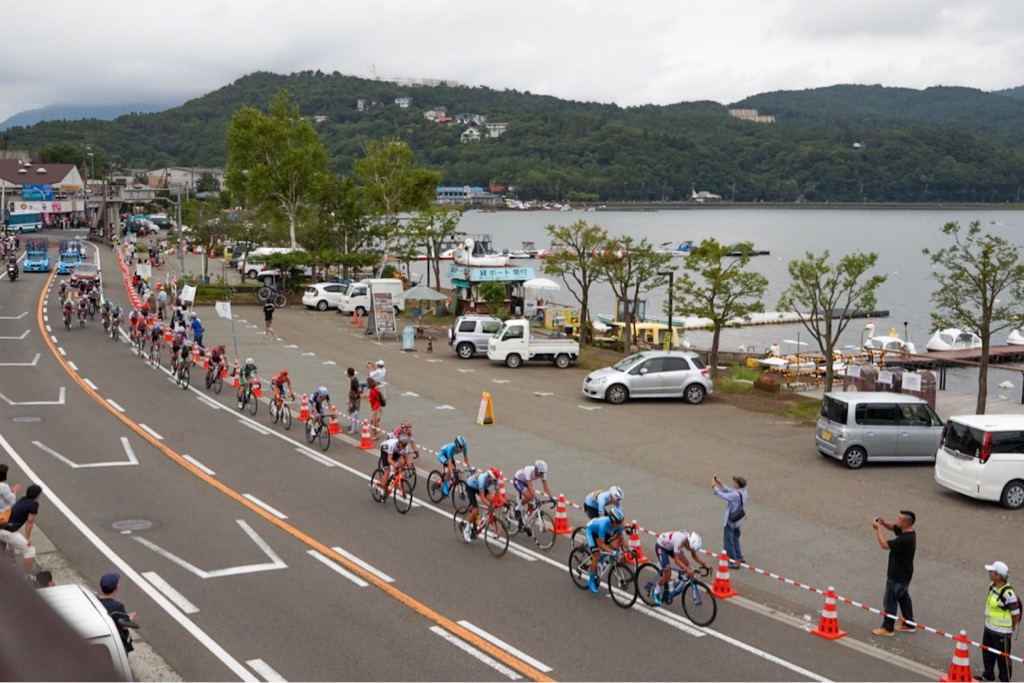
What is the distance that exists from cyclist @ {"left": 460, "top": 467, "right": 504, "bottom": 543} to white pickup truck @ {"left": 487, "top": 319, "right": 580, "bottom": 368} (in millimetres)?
20507

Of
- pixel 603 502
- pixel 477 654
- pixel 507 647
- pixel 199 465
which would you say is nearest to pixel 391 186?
pixel 199 465

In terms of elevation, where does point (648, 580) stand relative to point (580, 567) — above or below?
below

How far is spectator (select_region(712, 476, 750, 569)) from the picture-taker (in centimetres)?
1501

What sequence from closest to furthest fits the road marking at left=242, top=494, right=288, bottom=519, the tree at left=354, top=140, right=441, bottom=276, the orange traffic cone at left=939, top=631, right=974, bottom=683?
the orange traffic cone at left=939, top=631, right=974, bottom=683
the road marking at left=242, top=494, right=288, bottom=519
the tree at left=354, top=140, right=441, bottom=276

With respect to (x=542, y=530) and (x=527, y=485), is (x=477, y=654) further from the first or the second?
(x=542, y=530)

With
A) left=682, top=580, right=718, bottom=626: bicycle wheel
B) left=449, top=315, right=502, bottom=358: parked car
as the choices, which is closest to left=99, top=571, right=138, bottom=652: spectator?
left=682, top=580, right=718, bottom=626: bicycle wheel

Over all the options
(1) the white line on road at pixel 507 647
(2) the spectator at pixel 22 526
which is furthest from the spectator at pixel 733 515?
(2) the spectator at pixel 22 526

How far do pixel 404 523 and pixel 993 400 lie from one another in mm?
23666

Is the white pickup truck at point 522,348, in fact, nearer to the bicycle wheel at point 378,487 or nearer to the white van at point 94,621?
the bicycle wheel at point 378,487

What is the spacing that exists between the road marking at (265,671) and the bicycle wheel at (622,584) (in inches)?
185

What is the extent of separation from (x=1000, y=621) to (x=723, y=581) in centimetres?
391

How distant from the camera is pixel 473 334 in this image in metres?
38.8

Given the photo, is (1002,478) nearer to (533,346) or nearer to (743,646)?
(743,646)

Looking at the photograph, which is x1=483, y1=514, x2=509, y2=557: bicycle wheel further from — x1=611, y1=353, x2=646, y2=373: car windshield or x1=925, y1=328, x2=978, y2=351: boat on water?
x1=925, y1=328, x2=978, y2=351: boat on water
